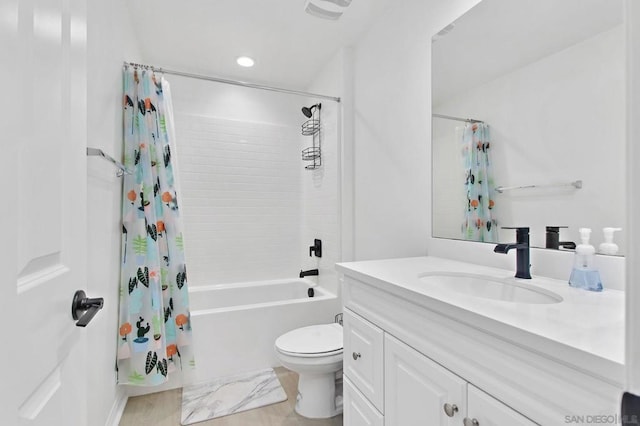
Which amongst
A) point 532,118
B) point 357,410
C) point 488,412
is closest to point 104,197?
point 357,410

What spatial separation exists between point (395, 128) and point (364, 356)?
1.33 m

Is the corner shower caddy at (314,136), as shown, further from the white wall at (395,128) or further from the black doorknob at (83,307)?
the black doorknob at (83,307)

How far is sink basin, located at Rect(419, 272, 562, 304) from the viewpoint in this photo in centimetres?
96

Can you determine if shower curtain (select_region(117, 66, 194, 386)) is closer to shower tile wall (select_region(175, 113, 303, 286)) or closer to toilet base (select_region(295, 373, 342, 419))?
toilet base (select_region(295, 373, 342, 419))

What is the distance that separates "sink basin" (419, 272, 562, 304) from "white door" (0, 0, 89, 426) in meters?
0.98

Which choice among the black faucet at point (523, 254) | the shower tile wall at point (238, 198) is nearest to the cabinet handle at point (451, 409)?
the black faucet at point (523, 254)

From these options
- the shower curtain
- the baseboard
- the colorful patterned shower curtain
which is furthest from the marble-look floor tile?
the colorful patterned shower curtain

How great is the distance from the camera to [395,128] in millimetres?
1912

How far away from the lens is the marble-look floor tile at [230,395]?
180cm

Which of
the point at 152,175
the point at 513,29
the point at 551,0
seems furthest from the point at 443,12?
the point at 152,175

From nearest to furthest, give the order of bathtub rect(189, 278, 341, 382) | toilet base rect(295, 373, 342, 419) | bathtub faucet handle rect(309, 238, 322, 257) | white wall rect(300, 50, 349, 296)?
1. toilet base rect(295, 373, 342, 419)
2. bathtub rect(189, 278, 341, 382)
3. white wall rect(300, 50, 349, 296)
4. bathtub faucet handle rect(309, 238, 322, 257)

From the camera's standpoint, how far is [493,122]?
4.35 feet

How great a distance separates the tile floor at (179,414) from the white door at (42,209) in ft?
3.76

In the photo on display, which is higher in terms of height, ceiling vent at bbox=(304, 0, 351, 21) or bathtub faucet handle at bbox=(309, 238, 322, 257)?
ceiling vent at bbox=(304, 0, 351, 21)
